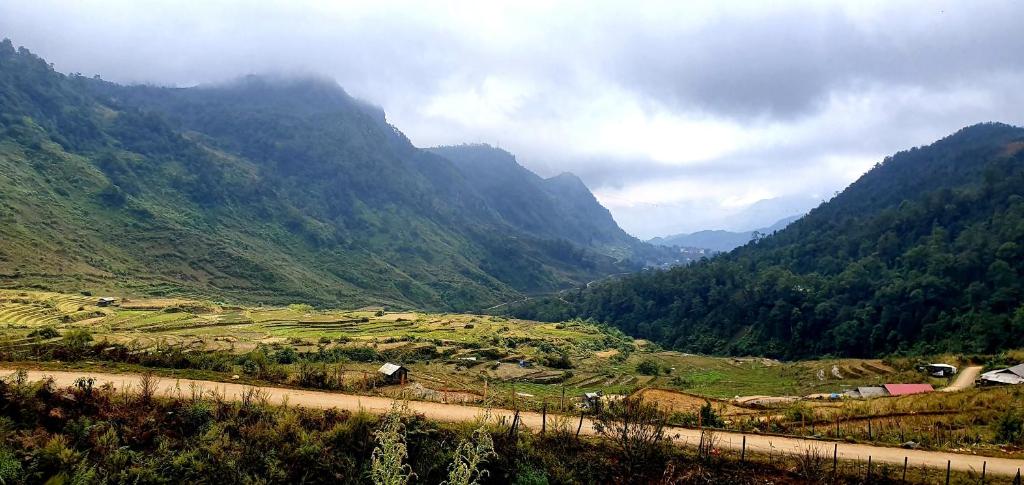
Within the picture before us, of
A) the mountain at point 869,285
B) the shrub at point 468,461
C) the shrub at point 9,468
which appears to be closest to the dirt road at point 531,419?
the shrub at point 9,468

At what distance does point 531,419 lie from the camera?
64.6ft

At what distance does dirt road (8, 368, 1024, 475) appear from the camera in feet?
54.9

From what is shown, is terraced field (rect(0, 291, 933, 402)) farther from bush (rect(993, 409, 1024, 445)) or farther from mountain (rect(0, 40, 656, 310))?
mountain (rect(0, 40, 656, 310))

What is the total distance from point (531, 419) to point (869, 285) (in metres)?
97.7

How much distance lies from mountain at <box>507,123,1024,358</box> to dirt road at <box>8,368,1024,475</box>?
2490 inches

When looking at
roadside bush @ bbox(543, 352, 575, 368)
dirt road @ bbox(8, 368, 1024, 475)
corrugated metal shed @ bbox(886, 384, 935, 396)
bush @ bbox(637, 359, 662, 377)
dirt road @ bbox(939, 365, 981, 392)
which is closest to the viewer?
dirt road @ bbox(8, 368, 1024, 475)

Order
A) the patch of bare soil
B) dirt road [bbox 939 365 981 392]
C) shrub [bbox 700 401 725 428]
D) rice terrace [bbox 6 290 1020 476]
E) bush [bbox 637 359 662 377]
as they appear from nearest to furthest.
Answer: shrub [bbox 700 401 725 428] < rice terrace [bbox 6 290 1020 476] < the patch of bare soil < dirt road [bbox 939 365 981 392] < bush [bbox 637 359 662 377]

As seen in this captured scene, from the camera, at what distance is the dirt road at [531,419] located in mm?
16719

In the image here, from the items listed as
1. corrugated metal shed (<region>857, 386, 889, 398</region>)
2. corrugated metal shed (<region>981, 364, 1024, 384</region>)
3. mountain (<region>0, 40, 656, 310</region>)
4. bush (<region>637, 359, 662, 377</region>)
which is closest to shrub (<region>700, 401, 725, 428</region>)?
corrugated metal shed (<region>857, 386, 889, 398</region>)

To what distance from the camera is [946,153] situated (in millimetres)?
172750

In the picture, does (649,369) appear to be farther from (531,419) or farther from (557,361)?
(531,419)

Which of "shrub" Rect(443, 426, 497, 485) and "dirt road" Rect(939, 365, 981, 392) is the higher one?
"shrub" Rect(443, 426, 497, 485)

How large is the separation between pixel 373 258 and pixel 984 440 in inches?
6806

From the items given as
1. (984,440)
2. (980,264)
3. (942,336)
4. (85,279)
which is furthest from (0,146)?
(980,264)
